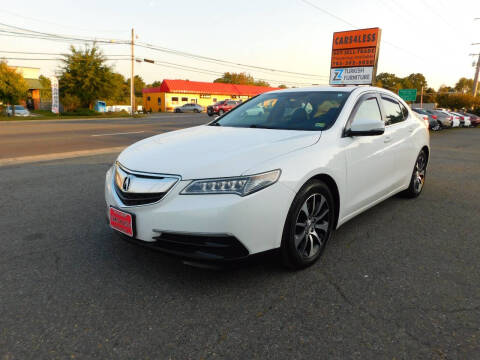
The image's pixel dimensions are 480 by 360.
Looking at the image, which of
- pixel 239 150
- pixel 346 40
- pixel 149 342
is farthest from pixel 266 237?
pixel 346 40

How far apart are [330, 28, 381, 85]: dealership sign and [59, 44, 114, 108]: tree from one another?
27.1 meters

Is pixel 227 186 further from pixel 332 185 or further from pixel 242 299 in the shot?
pixel 332 185

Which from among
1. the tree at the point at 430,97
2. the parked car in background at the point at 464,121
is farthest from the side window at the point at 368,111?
the tree at the point at 430,97

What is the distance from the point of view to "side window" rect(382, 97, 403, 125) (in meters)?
4.06

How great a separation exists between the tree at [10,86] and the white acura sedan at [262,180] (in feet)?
127

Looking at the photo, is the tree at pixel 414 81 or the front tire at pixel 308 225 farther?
the tree at pixel 414 81

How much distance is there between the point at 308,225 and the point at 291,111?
53.8 inches

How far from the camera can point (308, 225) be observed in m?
2.80

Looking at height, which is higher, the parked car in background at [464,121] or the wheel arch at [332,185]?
the parked car in background at [464,121]

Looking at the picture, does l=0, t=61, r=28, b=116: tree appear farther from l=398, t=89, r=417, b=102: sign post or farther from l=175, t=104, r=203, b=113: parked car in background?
l=398, t=89, r=417, b=102: sign post

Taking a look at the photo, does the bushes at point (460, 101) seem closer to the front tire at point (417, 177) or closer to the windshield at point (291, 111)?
the front tire at point (417, 177)

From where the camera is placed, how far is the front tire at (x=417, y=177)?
486cm

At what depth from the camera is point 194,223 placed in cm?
225

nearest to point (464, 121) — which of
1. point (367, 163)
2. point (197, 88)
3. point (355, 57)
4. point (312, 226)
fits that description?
point (355, 57)
